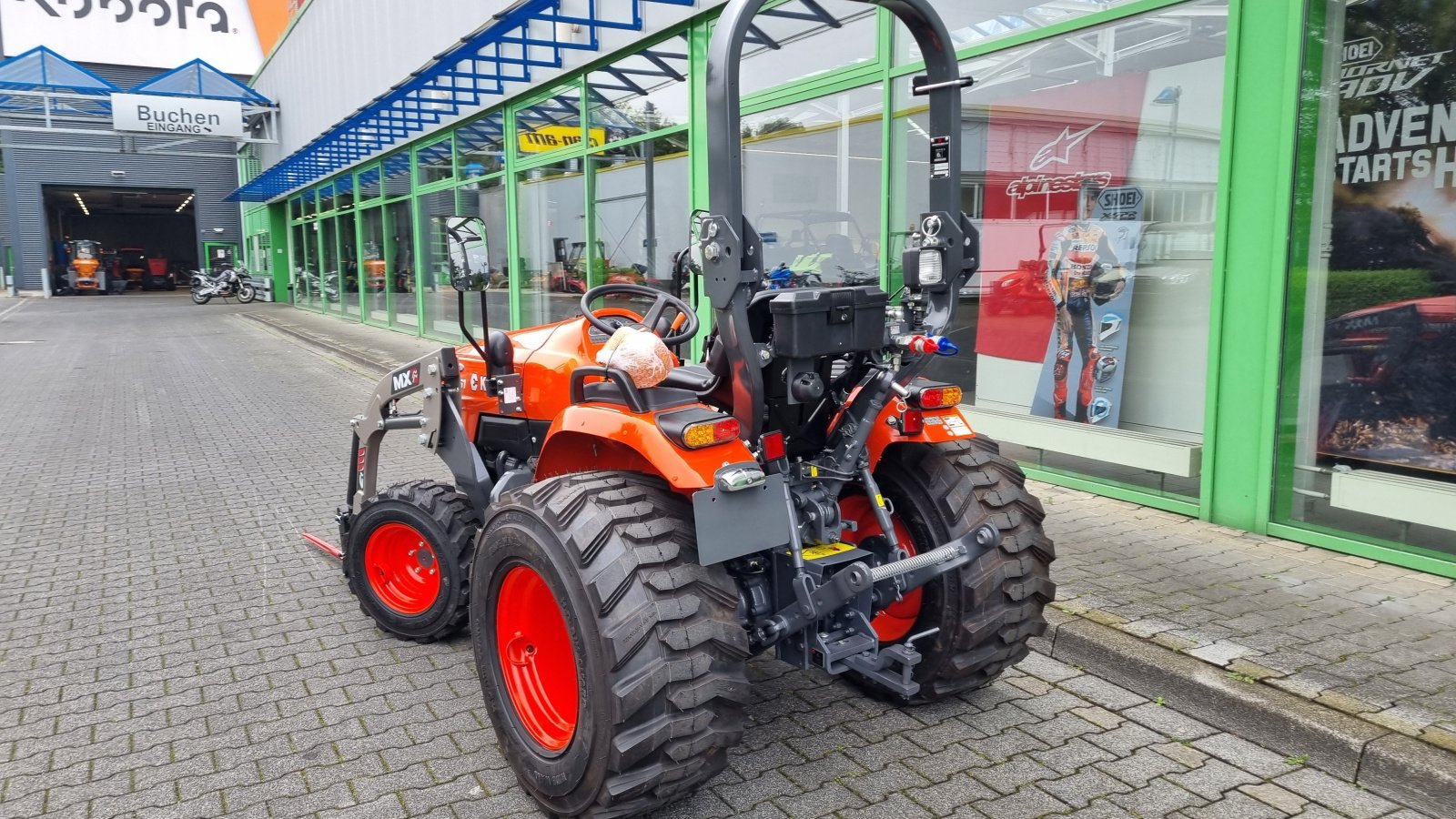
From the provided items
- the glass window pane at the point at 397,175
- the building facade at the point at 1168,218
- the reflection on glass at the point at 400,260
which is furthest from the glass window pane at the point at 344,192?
the building facade at the point at 1168,218

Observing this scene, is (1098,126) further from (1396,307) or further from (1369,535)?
(1369,535)

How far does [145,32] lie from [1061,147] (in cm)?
3930

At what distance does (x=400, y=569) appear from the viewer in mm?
4348

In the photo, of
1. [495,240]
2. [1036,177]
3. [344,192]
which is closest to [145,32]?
[344,192]

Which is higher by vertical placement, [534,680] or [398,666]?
[534,680]

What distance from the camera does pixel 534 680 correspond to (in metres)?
3.04

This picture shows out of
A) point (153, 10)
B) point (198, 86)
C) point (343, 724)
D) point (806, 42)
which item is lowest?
point (343, 724)

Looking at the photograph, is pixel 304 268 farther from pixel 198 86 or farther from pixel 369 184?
pixel 369 184

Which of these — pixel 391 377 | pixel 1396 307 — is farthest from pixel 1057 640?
pixel 391 377

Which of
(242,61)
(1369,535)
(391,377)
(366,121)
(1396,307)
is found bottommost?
(1369,535)

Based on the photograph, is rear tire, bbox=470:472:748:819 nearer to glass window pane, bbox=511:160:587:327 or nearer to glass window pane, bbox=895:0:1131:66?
glass window pane, bbox=895:0:1131:66

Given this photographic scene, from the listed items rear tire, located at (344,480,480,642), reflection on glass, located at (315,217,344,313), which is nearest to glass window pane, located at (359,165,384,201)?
reflection on glass, located at (315,217,344,313)

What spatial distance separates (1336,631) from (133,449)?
8.54 meters

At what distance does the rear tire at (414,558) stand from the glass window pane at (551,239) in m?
7.50
